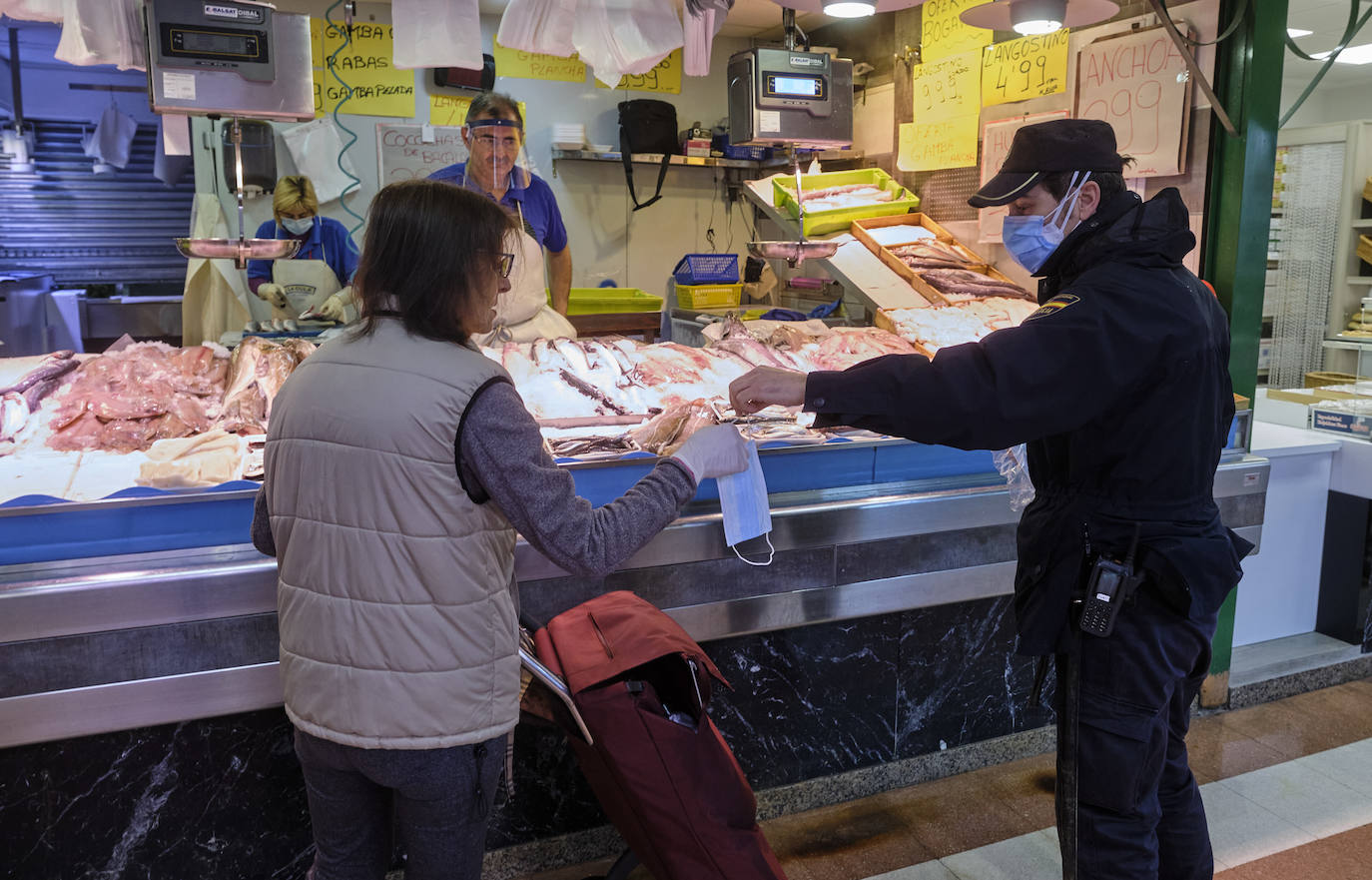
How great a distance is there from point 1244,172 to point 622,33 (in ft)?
7.06

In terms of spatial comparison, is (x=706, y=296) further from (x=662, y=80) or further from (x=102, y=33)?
(x=102, y=33)

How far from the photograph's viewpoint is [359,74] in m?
5.75

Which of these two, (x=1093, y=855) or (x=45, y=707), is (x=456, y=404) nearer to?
(x=45, y=707)

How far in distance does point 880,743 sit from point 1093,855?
3.60 ft

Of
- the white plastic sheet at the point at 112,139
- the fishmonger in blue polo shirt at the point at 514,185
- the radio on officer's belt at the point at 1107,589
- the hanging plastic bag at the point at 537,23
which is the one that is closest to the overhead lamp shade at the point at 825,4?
the hanging plastic bag at the point at 537,23

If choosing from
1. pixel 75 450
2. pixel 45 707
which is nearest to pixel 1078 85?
pixel 75 450

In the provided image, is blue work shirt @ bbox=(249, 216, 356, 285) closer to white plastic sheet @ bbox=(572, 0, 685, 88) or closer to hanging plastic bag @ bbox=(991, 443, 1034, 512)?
white plastic sheet @ bbox=(572, 0, 685, 88)

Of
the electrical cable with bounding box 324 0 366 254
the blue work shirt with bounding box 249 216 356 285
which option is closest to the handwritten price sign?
the blue work shirt with bounding box 249 216 356 285

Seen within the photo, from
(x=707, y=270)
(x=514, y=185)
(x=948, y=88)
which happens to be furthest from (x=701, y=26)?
(x=707, y=270)

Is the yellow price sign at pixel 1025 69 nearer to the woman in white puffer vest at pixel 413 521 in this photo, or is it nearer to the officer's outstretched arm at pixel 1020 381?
the officer's outstretched arm at pixel 1020 381

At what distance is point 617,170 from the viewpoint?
652cm

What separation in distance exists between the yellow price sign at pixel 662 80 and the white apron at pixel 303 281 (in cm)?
233

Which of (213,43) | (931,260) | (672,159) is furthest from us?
(672,159)

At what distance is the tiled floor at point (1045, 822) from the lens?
2.68 metres
